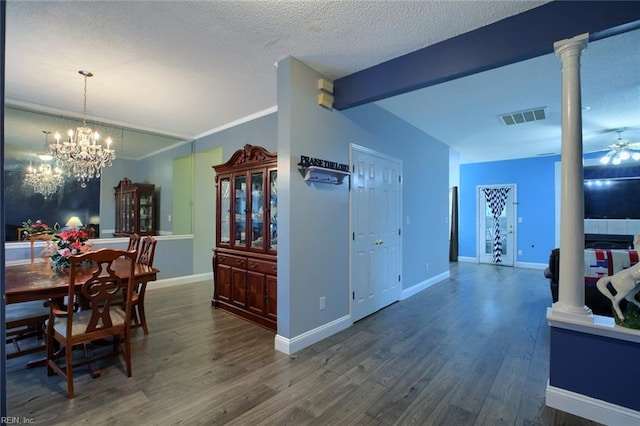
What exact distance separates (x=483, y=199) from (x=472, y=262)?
1.71 meters

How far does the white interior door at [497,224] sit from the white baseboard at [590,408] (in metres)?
6.28

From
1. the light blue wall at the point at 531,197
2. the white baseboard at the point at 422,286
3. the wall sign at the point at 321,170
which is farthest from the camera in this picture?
the light blue wall at the point at 531,197

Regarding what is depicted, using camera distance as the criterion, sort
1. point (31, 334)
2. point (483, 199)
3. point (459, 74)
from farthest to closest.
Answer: point (483, 199) < point (31, 334) < point (459, 74)

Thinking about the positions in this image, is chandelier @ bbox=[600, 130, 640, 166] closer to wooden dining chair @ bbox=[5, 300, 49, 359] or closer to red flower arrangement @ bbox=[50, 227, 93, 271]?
red flower arrangement @ bbox=[50, 227, 93, 271]

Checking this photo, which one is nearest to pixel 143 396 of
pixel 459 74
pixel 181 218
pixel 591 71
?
pixel 459 74

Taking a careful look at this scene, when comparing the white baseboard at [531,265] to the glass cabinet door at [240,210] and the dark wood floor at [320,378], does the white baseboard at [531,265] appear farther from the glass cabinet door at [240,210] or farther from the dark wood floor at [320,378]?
the glass cabinet door at [240,210]

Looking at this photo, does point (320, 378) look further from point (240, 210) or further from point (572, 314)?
point (240, 210)

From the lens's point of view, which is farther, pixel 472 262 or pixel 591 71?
pixel 472 262

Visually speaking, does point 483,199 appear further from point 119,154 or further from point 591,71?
point 119,154

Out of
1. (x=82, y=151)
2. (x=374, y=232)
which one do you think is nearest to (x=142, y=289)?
(x=82, y=151)

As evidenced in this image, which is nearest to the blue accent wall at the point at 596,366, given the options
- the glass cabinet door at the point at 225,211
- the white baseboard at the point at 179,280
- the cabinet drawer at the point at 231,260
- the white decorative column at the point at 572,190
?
the white decorative column at the point at 572,190

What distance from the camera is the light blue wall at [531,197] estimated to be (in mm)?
6992

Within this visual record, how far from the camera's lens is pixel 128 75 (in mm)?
3168

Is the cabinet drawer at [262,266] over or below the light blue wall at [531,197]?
below
